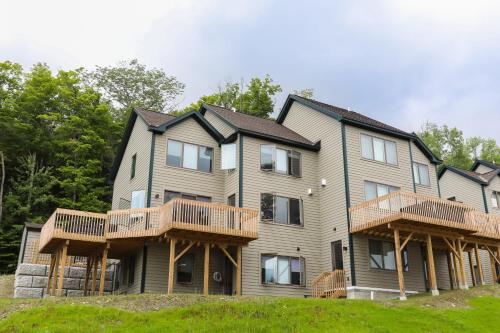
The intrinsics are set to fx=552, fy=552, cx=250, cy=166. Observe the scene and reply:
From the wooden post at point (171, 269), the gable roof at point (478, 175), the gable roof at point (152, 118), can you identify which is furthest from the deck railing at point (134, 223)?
the gable roof at point (478, 175)

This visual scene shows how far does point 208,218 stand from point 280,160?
6.25 meters

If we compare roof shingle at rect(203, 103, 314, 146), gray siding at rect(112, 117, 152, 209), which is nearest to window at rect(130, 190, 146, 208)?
gray siding at rect(112, 117, 152, 209)

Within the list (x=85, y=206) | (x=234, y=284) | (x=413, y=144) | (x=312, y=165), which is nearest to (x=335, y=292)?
(x=234, y=284)

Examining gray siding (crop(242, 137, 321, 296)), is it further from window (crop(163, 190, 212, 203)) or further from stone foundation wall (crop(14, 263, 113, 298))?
stone foundation wall (crop(14, 263, 113, 298))

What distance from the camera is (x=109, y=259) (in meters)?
27.9

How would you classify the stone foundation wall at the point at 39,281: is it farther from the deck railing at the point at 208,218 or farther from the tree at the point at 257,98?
the tree at the point at 257,98

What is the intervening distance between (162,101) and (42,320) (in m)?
40.7

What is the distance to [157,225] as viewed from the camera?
2209cm

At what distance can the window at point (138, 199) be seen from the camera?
24.6m

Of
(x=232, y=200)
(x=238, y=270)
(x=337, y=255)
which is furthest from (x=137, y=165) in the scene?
(x=337, y=255)

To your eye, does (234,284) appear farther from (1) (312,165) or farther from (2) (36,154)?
(2) (36,154)

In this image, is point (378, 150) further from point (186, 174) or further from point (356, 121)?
point (186, 174)

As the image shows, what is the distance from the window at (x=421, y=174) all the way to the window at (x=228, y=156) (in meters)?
10.0

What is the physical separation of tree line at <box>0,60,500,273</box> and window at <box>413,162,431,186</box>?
19.2 meters
